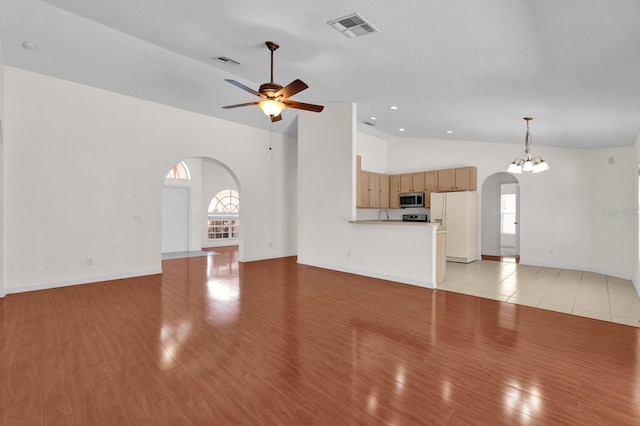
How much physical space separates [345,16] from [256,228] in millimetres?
5682

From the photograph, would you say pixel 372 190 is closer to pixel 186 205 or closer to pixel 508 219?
pixel 508 219

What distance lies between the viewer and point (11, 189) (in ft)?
15.0

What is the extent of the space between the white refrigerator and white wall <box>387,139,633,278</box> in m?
0.79

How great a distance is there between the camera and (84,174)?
17.2 ft

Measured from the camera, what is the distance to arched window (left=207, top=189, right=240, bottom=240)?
34.4ft

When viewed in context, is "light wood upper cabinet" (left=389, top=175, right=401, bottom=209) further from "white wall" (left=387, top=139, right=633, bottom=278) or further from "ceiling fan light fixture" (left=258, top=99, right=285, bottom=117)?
"ceiling fan light fixture" (left=258, top=99, right=285, bottom=117)

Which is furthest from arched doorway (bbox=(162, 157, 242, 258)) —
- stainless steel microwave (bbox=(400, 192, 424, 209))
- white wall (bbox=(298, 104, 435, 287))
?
stainless steel microwave (bbox=(400, 192, 424, 209))

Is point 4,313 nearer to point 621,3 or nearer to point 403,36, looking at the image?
point 403,36

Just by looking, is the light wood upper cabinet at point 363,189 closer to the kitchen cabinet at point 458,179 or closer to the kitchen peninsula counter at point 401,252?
the kitchen peninsula counter at point 401,252

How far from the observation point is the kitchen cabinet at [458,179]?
7590mm

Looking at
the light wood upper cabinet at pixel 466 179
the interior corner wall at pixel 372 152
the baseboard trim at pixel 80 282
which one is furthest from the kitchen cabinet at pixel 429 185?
the baseboard trim at pixel 80 282

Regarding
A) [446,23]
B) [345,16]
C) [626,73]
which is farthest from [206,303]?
[626,73]

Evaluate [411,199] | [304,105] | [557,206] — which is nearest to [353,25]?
[304,105]

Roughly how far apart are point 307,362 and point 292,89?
2823 mm
